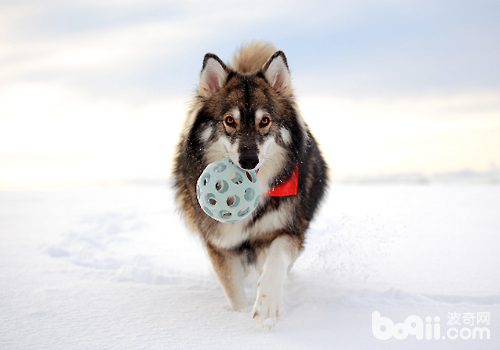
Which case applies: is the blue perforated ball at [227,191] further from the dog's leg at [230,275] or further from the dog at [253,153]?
the dog's leg at [230,275]

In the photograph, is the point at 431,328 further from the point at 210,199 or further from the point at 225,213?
the point at 210,199

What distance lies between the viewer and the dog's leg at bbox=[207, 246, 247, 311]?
293cm

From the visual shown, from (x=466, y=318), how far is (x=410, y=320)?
1.33ft

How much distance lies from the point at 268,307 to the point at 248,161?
38.2 inches

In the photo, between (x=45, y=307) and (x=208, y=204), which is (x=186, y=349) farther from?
(x=45, y=307)

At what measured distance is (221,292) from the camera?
3.35 m

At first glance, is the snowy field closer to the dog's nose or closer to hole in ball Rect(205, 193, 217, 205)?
hole in ball Rect(205, 193, 217, 205)

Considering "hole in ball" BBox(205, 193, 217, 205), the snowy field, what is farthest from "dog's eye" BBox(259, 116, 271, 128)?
the snowy field

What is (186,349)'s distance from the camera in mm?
2115

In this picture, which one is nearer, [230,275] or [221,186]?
[221,186]

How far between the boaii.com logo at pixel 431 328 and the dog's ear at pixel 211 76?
2149mm

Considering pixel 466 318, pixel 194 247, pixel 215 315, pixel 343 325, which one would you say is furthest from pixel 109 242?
pixel 466 318

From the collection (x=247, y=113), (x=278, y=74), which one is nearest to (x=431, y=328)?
(x=247, y=113)

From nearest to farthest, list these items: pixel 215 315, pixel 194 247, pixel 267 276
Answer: pixel 267 276, pixel 215 315, pixel 194 247
